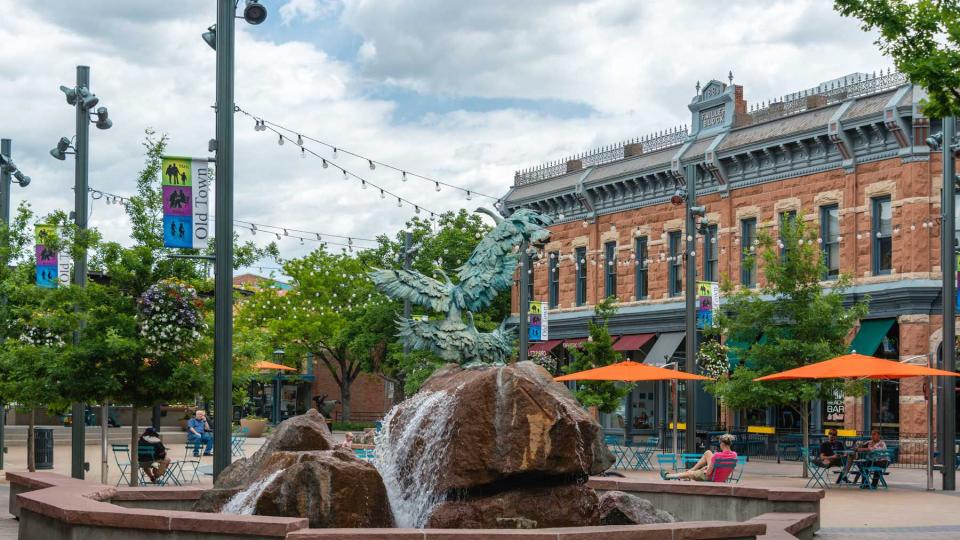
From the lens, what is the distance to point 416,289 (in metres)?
23.8

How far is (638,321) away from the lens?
4516cm

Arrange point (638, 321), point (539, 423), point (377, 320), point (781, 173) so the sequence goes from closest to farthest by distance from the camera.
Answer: point (539, 423) < point (781, 173) < point (638, 321) < point (377, 320)

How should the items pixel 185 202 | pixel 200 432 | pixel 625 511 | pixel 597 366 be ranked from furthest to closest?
pixel 597 366
pixel 200 432
pixel 185 202
pixel 625 511

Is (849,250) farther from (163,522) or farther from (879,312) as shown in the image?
(163,522)

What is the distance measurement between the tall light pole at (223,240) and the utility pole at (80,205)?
5920 millimetres

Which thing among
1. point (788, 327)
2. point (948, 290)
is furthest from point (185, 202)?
point (788, 327)

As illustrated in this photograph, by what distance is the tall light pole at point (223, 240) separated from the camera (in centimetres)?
1573

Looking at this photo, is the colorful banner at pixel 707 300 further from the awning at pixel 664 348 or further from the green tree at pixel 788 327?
the awning at pixel 664 348

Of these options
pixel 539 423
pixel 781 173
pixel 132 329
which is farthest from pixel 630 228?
pixel 539 423

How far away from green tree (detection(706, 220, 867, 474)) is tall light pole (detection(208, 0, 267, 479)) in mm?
16297

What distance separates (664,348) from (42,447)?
21767 mm

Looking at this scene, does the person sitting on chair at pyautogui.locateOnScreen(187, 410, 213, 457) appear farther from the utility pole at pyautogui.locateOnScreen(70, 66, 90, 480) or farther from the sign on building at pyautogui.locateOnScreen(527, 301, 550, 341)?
the sign on building at pyautogui.locateOnScreen(527, 301, 550, 341)

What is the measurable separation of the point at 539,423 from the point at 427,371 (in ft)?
75.9

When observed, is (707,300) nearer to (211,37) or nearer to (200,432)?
(200,432)
